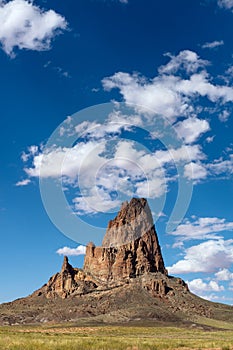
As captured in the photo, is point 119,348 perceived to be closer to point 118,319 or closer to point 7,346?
point 7,346

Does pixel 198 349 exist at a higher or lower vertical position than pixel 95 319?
lower

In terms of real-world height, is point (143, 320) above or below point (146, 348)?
above

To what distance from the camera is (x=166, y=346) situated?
40219mm

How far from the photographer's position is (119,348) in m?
35.7

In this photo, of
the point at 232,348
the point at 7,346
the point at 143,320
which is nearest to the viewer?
the point at 7,346

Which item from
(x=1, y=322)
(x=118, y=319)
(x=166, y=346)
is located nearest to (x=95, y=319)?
(x=118, y=319)

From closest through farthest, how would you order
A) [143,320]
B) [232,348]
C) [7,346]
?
[7,346], [232,348], [143,320]

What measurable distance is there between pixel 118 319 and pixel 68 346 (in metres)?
Answer: 170

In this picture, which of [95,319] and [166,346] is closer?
[166,346]

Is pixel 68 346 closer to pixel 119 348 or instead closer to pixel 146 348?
pixel 119 348

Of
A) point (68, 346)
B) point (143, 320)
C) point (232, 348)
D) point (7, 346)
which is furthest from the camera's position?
point (143, 320)

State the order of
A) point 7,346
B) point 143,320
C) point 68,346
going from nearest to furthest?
1. point 7,346
2. point 68,346
3. point 143,320

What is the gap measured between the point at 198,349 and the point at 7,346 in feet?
52.9

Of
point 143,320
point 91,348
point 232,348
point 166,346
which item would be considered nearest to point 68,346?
point 91,348
